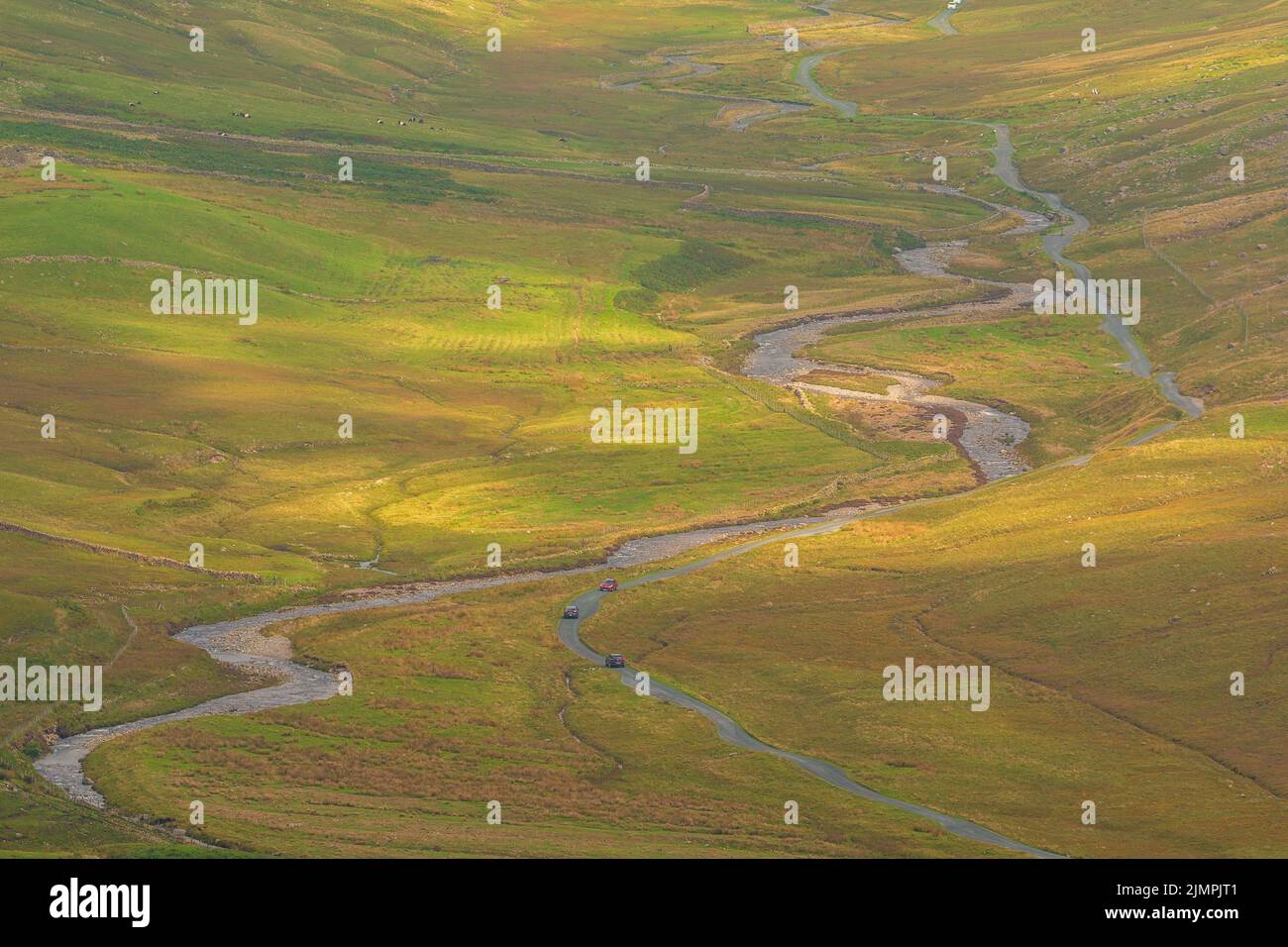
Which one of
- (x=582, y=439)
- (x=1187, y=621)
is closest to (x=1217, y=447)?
(x=1187, y=621)

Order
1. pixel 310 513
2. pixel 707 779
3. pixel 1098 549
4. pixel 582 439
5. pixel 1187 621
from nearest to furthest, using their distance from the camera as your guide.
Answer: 1. pixel 707 779
2. pixel 1187 621
3. pixel 1098 549
4. pixel 310 513
5. pixel 582 439

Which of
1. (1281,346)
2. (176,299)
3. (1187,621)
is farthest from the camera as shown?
(176,299)

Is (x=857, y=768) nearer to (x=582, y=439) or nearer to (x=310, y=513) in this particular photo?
(x=310, y=513)

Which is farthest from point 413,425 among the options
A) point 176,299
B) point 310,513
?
point 176,299

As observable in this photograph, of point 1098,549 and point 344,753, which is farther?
point 1098,549

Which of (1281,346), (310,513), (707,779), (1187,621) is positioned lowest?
(707,779)

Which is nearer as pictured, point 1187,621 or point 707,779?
point 707,779

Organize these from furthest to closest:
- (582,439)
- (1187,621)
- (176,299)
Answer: (176,299) → (582,439) → (1187,621)

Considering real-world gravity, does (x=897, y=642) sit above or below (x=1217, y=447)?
below

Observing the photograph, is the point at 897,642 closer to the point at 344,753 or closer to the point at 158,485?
the point at 344,753
